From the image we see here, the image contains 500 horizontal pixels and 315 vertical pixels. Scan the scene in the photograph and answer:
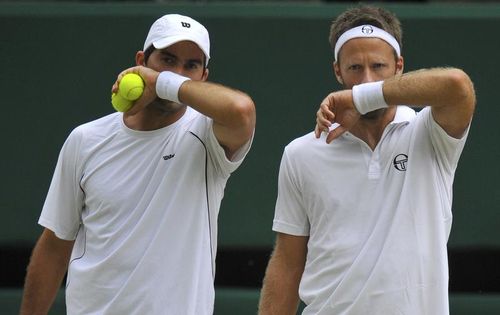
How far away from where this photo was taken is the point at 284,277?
434cm

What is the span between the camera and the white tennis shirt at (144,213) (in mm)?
4164

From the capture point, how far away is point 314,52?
21.4 feet

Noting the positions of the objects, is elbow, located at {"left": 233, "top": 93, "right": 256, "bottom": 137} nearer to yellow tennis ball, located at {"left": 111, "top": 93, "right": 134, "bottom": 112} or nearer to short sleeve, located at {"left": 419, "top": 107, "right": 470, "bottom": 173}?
yellow tennis ball, located at {"left": 111, "top": 93, "right": 134, "bottom": 112}

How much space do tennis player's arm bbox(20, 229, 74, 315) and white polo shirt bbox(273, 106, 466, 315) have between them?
1.05 m

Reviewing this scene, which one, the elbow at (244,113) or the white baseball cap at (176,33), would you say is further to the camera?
the white baseball cap at (176,33)

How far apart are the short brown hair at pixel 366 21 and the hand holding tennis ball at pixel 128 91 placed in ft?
2.62

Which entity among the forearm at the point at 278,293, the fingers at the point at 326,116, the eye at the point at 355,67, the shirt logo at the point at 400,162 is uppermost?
the eye at the point at 355,67

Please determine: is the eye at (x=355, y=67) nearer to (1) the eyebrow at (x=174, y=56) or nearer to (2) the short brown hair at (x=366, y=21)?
(2) the short brown hair at (x=366, y=21)

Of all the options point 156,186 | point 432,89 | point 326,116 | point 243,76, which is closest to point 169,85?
point 156,186

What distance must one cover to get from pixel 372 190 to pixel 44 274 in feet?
4.65

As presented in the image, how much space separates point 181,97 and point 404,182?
87cm

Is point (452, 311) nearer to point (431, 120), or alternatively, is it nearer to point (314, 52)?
point (314, 52)

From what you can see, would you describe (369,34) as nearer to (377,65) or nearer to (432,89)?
(377,65)

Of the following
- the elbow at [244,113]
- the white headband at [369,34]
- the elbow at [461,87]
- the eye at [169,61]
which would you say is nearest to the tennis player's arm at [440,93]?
the elbow at [461,87]
